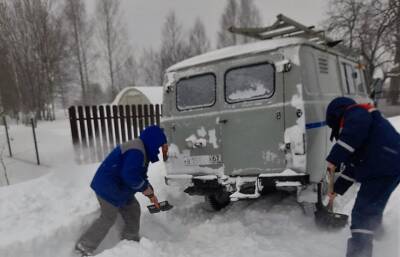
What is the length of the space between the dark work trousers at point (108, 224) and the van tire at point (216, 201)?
4.26 ft


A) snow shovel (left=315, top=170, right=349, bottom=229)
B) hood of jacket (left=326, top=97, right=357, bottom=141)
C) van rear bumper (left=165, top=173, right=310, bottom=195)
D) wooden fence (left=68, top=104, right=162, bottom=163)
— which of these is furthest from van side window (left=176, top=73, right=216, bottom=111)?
wooden fence (left=68, top=104, right=162, bottom=163)

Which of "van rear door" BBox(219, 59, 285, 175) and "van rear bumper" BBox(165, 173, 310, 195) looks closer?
"van rear bumper" BBox(165, 173, 310, 195)

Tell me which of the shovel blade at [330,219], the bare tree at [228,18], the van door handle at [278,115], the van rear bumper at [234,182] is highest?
the bare tree at [228,18]

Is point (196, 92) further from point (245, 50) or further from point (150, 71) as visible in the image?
point (150, 71)

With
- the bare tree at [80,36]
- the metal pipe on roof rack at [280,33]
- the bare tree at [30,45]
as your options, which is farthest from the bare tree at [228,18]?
the metal pipe on roof rack at [280,33]

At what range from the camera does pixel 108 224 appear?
3.97m

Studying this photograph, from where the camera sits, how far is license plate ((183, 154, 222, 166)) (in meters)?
4.52

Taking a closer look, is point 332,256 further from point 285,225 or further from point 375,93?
point 375,93

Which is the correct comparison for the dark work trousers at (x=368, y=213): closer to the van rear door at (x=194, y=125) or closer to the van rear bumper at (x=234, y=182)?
the van rear bumper at (x=234, y=182)

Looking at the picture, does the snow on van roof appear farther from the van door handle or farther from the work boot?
the work boot

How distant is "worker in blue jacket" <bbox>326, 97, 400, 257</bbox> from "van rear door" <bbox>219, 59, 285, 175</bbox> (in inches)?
45.6

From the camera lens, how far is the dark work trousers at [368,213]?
2.82 meters

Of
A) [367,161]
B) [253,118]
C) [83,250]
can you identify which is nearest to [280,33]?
[253,118]

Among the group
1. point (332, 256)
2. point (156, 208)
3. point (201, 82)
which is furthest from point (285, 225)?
point (201, 82)
